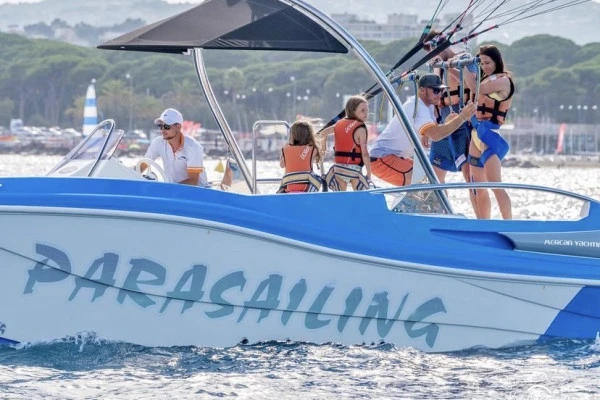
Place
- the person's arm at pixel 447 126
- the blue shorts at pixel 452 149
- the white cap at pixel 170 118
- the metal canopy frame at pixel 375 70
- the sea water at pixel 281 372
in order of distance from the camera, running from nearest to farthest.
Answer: the sea water at pixel 281 372
the metal canopy frame at pixel 375 70
the person's arm at pixel 447 126
the white cap at pixel 170 118
the blue shorts at pixel 452 149

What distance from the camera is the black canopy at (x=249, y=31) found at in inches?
268

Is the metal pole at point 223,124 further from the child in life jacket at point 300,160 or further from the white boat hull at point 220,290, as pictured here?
the white boat hull at point 220,290

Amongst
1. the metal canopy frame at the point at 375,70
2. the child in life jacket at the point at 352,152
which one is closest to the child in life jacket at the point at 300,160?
the child in life jacket at the point at 352,152

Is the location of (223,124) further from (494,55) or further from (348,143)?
(494,55)

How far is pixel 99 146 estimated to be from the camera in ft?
22.6

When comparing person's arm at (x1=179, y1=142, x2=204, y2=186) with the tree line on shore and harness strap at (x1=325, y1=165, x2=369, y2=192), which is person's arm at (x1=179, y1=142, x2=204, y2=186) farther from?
the tree line on shore

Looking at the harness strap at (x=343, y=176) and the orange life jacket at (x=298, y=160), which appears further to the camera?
the harness strap at (x=343, y=176)

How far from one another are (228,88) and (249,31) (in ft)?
401

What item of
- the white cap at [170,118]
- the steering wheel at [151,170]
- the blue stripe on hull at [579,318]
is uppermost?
the white cap at [170,118]

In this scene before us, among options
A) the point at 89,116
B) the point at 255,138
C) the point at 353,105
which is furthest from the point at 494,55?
the point at 89,116

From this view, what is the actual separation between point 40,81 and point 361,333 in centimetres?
13054

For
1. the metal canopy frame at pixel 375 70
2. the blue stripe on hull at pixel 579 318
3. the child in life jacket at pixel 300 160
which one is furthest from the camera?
the child in life jacket at pixel 300 160

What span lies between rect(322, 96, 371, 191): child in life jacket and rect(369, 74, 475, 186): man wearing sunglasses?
257 mm

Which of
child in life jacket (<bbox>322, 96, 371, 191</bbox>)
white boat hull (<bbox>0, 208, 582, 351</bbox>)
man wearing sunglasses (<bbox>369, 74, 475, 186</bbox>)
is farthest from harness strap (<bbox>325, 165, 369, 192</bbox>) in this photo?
white boat hull (<bbox>0, 208, 582, 351</bbox>)
